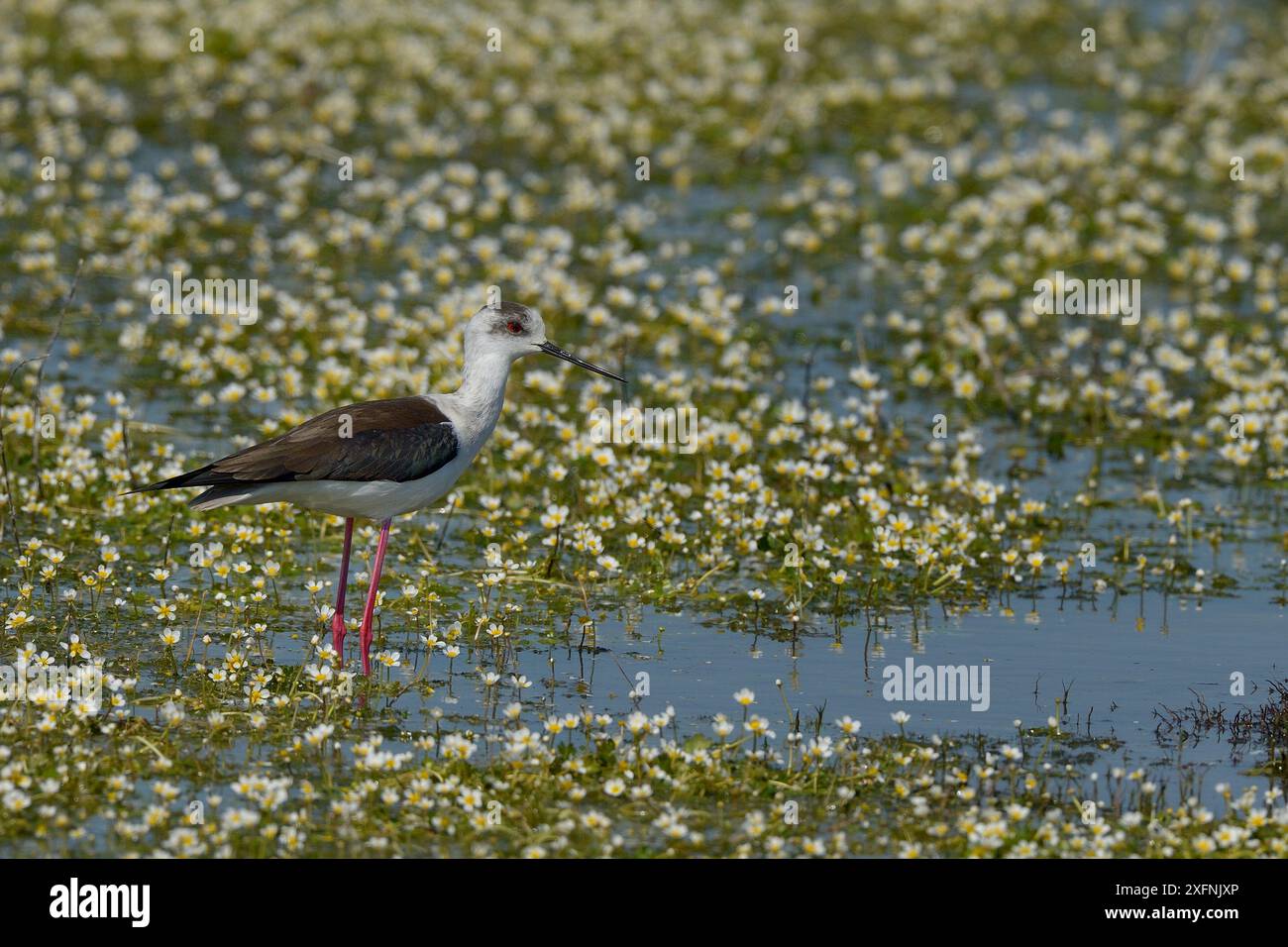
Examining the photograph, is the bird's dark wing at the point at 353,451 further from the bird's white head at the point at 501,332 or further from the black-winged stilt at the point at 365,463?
the bird's white head at the point at 501,332

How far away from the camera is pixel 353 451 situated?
10695 mm

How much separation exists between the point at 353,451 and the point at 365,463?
0.09 metres

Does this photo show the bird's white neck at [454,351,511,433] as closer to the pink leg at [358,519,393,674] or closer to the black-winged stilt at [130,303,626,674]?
the black-winged stilt at [130,303,626,674]

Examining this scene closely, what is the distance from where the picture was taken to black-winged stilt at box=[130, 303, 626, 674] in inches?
412

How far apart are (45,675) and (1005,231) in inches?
523

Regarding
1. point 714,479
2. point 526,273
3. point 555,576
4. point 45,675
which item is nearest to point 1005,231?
point 526,273

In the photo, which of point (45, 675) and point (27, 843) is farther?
point (45, 675)

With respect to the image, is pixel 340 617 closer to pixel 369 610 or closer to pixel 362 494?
pixel 369 610

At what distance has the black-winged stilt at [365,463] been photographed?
34.3ft

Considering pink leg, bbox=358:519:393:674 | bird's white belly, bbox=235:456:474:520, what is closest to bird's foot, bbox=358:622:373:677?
pink leg, bbox=358:519:393:674

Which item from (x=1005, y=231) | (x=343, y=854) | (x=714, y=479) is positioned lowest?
(x=343, y=854)

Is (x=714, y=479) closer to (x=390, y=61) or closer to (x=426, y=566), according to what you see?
(x=426, y=566)

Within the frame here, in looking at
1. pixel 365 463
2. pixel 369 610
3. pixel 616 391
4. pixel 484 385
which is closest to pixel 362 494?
pixel 365 463

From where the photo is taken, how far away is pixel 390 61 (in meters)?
26.2
